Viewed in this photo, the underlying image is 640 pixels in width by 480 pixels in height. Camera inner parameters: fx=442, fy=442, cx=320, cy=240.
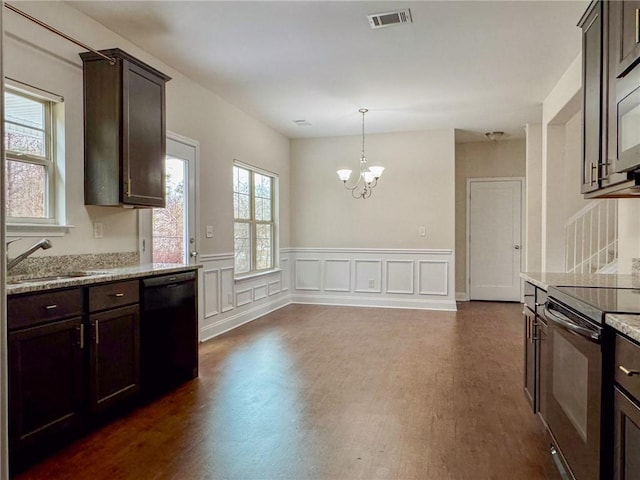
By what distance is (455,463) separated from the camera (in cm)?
220

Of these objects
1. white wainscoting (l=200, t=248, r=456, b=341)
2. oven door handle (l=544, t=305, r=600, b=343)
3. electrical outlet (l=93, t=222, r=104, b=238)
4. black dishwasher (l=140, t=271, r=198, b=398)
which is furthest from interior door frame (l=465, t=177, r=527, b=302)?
electrical outlet (l=93, t=222, r=104, b=238)

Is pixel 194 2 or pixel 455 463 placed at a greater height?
pixel 194 2

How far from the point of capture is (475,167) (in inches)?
293

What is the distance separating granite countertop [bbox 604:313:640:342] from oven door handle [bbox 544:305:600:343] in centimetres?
9

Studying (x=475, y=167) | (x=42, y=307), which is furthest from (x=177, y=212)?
(x=475, y=167)

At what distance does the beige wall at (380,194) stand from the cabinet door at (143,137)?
12.5ft

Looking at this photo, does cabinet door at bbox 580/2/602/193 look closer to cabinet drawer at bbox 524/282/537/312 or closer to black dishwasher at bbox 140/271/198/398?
cabinet drawer at bbox 524/282/537/312

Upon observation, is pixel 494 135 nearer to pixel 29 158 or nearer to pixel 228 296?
pixel 228 296

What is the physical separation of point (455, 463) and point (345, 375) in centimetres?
142

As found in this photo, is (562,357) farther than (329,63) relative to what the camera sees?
No

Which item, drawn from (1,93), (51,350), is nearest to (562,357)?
(1,93)

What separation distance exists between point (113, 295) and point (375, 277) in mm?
4684

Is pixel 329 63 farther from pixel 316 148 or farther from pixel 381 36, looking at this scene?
pixel 316 148

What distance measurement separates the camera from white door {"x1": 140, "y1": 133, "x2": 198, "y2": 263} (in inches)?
162
